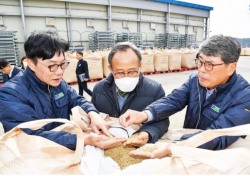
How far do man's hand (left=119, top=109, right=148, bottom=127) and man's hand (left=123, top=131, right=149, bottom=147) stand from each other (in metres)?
0.07

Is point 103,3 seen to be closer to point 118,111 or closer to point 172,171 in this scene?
point 118,111

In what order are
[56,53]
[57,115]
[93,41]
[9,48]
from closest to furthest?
[56,53] < [57,115] < [9,48] < [93,41]

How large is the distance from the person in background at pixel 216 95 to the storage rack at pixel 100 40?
817 centimetres

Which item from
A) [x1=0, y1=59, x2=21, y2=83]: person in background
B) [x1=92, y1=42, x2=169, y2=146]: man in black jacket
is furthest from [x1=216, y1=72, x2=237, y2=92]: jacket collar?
[x1=0, y1=59, x2=21, y2=83]: person in background

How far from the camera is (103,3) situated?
31.9 feet

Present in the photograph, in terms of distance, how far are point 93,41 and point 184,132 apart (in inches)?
343

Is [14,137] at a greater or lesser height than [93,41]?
lesser

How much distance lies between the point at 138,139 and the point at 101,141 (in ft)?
0.67

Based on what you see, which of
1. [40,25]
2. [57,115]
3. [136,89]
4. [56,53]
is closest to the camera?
[56,53]

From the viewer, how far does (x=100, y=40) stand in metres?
9.40

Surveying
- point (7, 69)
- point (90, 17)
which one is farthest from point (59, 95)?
point (90, 17)

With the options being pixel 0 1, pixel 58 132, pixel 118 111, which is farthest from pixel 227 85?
pixel 0 1

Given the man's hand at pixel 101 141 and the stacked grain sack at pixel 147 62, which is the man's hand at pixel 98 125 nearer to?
the man's hand at pixel 101 141

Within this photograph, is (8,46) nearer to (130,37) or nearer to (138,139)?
(130,37)
